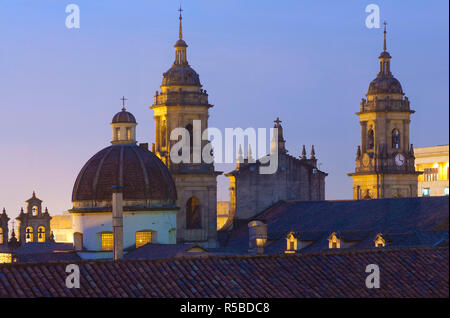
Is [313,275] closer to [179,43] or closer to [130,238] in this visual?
[130,238]

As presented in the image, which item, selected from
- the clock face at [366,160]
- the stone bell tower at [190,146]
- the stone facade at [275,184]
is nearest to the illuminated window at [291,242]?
the stone bell tower at [190,146]

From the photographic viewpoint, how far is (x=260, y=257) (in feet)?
118

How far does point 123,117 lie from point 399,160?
68.4ft

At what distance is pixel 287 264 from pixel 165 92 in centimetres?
4710

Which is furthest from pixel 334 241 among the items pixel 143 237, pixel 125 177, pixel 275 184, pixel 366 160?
pixel 366 160

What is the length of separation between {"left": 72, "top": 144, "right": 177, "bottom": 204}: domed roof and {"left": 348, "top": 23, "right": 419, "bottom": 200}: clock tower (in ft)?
60.7

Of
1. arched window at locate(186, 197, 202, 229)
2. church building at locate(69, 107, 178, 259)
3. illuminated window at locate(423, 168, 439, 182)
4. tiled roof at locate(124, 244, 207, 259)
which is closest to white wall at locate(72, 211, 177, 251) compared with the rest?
church building at locate(69, 107, 178, 259)

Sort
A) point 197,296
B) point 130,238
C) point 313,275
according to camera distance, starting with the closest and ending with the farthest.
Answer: point 197,296 < point 313,275 < point 130,238

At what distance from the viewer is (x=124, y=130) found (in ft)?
250

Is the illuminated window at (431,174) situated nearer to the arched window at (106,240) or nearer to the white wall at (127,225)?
the white wall at (127,225)

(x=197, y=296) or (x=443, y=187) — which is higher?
(x=443, y=187)

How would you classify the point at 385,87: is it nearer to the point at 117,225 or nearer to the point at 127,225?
the point at 127,225

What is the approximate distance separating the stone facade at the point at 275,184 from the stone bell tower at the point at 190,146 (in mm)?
4112
